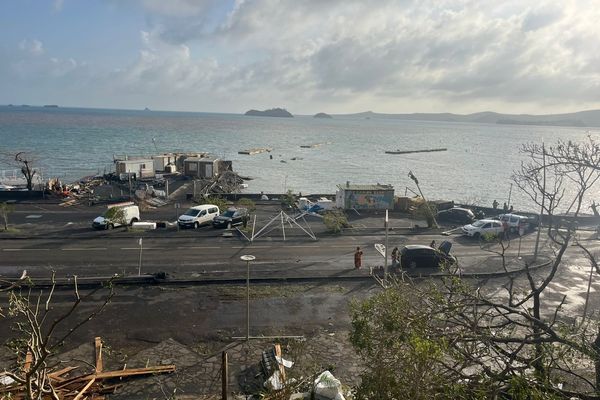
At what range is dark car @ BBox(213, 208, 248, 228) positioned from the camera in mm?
32438

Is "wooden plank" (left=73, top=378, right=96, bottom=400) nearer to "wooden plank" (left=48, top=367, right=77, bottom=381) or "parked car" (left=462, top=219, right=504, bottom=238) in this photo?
"wooden plank" (left=48, top=367, right=77, bottom=381)

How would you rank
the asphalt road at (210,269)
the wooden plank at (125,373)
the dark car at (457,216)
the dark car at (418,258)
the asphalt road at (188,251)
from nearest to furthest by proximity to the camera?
the wooden plank at (125,373) → the asphalt road at (210,269) → the asphalt road at (188,251) → the dark car at (418,258) → the dark car at (457,216)

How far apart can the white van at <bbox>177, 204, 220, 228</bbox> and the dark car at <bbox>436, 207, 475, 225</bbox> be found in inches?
728

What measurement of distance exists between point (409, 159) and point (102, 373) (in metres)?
117

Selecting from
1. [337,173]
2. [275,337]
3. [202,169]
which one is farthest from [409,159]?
[275,337]

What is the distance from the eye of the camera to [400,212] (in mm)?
41844

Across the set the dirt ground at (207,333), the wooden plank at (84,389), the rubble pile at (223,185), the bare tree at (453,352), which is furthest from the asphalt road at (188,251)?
the rubble pile at (223,185)

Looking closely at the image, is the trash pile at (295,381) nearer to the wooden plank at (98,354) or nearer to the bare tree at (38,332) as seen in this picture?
the bare tree at (38,332)

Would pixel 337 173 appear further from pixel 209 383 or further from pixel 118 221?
pixel 209 383

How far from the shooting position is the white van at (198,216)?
32.1m

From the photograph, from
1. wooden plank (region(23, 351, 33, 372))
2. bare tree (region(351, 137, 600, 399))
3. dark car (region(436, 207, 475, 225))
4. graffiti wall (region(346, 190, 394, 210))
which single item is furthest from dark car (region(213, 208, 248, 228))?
bare tree (region(351, 137, 600, 399))

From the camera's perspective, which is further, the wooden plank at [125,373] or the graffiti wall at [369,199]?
the graffiti wall at [369,199]

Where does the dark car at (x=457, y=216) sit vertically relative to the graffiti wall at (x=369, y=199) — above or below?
below

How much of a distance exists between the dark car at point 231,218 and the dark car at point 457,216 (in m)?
16.4
